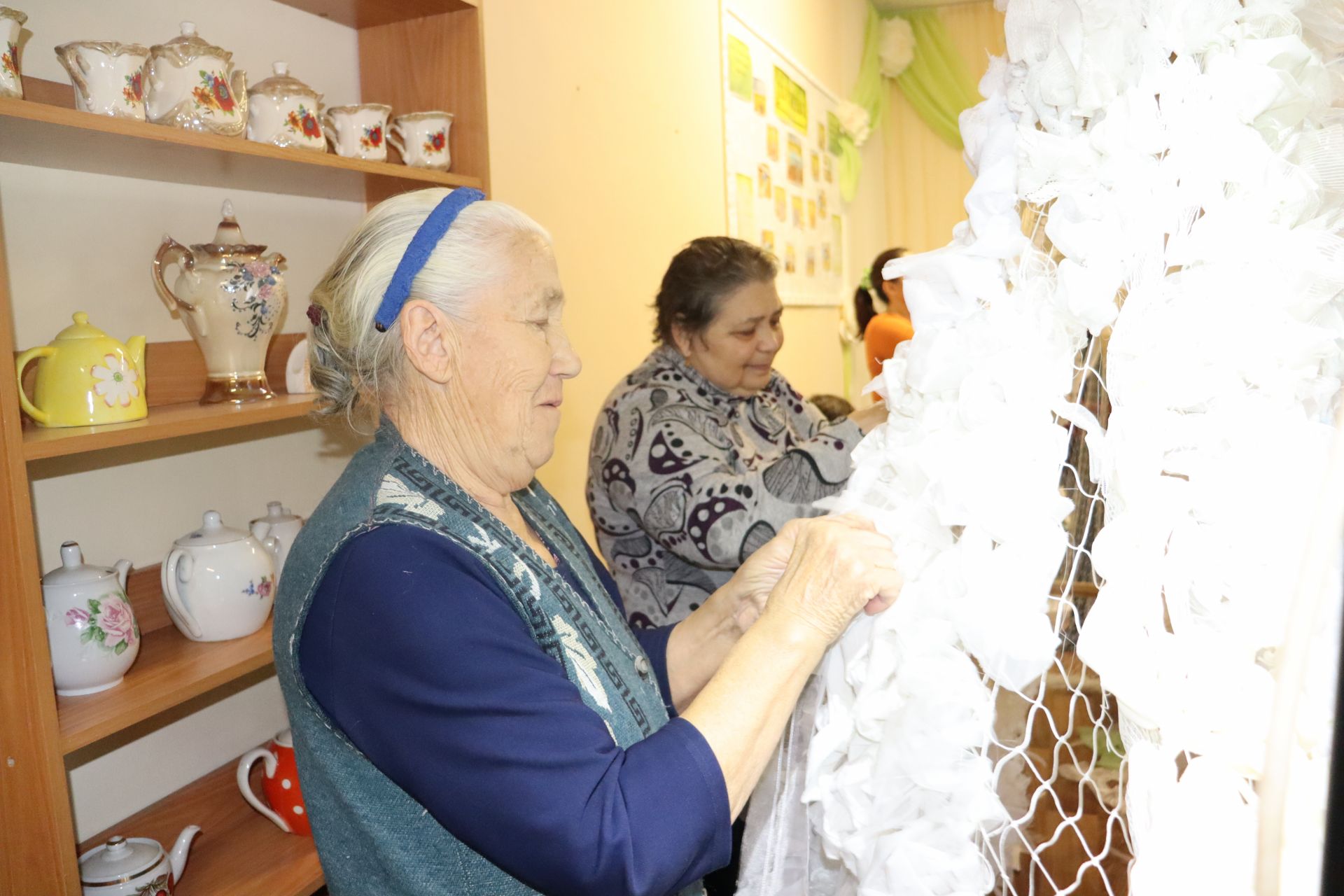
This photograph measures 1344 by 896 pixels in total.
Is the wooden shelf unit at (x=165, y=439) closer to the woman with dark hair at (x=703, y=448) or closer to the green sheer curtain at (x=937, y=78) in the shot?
the woman with dark hair at (x=703, y=448)

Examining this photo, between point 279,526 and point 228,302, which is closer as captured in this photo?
point 228,302

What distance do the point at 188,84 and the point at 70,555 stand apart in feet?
2.15

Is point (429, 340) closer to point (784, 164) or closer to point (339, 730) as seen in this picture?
point (339, 730)

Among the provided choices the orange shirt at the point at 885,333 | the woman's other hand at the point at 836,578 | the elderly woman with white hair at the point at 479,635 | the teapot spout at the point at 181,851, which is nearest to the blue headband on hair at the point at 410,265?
the elderly woman with white hair at the point at 479,635

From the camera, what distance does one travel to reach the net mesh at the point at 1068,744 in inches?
27.4

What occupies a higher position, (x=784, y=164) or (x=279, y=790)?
(x=784, y=164)

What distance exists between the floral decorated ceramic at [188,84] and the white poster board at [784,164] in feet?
8.64

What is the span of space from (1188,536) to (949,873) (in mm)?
304

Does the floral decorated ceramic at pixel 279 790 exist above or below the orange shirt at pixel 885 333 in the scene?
below

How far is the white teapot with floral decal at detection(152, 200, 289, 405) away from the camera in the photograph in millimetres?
1485

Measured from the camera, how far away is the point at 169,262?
1.50 metres

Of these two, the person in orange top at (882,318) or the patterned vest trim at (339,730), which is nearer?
the patterned vest trim at (339,730)

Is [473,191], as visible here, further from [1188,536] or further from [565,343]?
[1188,536]

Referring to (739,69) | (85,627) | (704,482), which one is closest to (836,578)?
(704,482)
